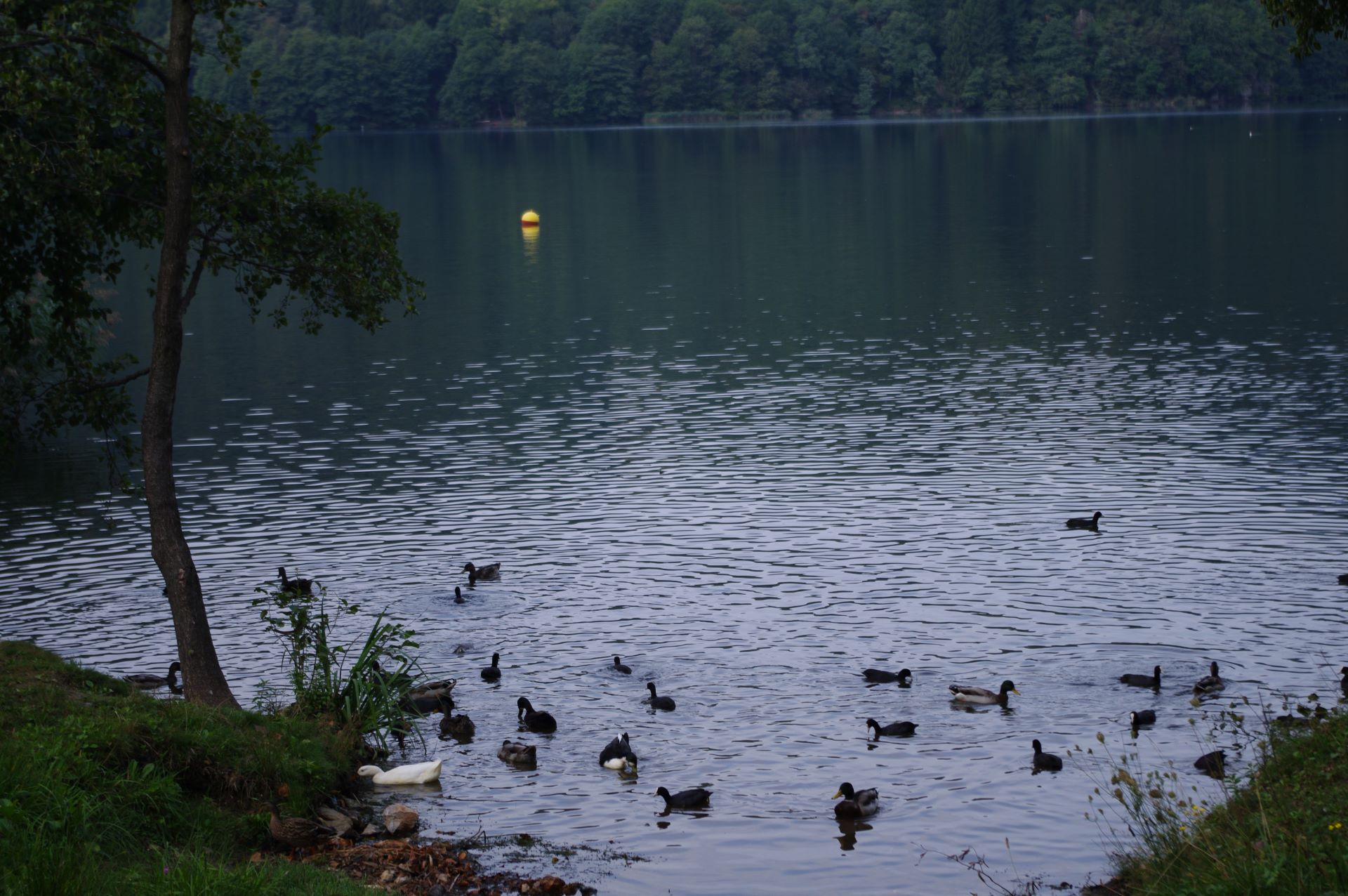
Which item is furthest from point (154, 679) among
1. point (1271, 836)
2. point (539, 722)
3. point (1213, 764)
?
point (1271, 836)

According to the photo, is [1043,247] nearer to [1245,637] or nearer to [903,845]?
[1245,637]

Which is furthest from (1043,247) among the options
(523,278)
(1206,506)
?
(1206,506)

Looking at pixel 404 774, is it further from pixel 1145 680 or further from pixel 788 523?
pixel 788 523

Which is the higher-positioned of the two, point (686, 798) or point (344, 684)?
point (344, 684)

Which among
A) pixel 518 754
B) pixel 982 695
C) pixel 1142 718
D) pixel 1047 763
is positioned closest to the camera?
pixel 1047 763

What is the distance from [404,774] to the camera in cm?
2175

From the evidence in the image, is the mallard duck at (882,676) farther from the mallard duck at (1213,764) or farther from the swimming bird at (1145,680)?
the mallard duck at (1213,764)

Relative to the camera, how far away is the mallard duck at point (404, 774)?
70.9ft

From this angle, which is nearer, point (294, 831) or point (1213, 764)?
point (294, 831)

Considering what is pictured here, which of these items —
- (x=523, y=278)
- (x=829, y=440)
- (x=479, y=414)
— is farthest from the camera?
(x=523, y=278)

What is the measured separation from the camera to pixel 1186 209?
10644 cm

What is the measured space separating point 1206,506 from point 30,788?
31.0 metres

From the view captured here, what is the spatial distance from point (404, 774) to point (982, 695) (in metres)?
10.1

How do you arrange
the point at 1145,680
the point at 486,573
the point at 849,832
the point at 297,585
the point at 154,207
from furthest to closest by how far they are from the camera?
the point at 486,573, the point at 297,585, the point at 1145,680, the point at 154,207, the point at 849,832
